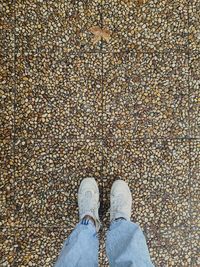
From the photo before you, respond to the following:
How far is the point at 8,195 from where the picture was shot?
2.24 meters

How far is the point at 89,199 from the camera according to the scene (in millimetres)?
2156

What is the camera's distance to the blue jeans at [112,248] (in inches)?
70.5

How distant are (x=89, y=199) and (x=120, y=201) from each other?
0.18 metres

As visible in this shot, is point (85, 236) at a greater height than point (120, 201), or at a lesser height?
lesser

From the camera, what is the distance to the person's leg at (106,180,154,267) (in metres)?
1.80

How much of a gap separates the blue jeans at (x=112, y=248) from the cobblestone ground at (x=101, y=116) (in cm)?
27

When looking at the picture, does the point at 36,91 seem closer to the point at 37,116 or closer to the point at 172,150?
the point at 37,116

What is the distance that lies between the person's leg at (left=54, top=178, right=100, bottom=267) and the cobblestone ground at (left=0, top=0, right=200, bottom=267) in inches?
Result: 3.7

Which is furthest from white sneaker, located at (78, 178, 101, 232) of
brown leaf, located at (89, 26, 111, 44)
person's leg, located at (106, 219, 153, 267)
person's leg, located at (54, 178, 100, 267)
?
brown leaf, located at (89, 26, 111, 44)

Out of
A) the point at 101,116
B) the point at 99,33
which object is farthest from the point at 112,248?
the point at 99,33

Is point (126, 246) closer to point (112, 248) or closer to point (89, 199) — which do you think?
point (112, 248)

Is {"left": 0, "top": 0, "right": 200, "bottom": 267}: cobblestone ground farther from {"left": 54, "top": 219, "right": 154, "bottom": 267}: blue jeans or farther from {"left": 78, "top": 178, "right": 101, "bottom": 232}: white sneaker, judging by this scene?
{"left": 54, "top": 219, "right": 154, "bottom": 267}: blue jeans

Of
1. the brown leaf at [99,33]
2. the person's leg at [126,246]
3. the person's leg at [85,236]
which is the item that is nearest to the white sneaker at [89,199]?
the person's leg at [85,236]

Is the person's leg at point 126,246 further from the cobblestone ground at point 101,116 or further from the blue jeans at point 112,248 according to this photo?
the cobblestone ground at point 101,116
